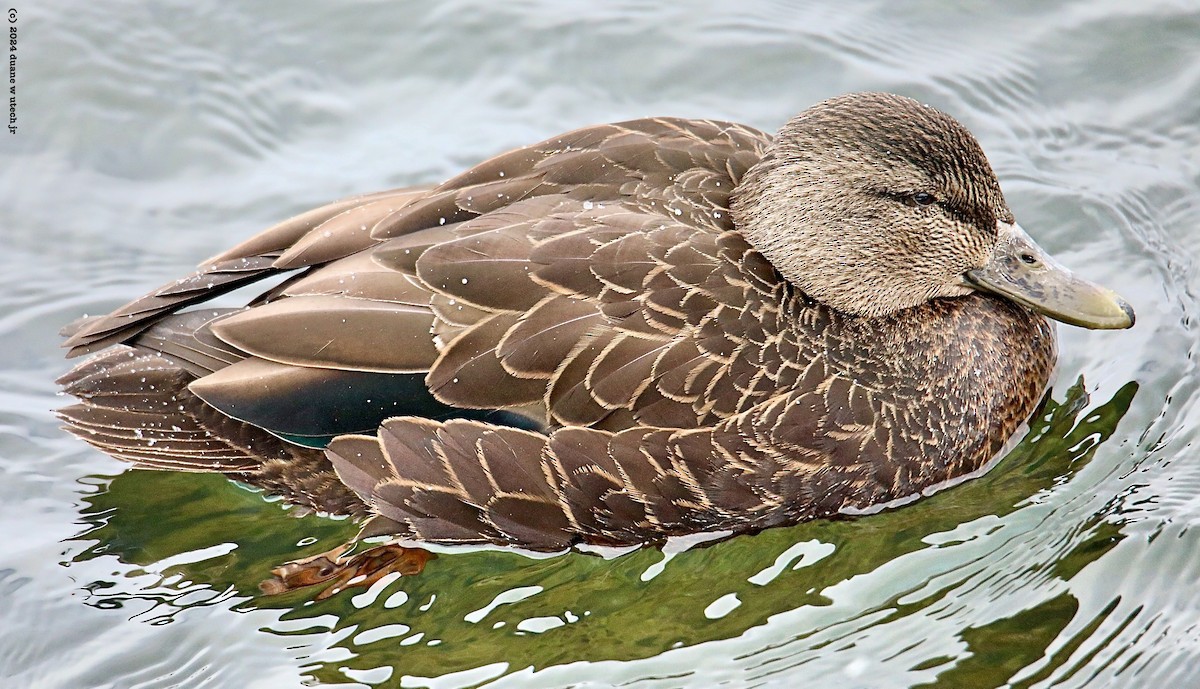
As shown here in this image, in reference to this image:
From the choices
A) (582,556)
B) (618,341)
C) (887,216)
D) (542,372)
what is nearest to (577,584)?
(582,556)

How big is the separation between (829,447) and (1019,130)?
3488mm

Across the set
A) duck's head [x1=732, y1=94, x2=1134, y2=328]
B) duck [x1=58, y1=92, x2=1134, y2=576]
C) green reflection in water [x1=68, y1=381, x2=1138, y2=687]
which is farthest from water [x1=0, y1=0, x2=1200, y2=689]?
duck's head [x1=732, y1=94, x2=1134, y2=328]

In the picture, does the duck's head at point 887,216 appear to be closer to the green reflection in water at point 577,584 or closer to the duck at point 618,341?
the duck at point 618,341

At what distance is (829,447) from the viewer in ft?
19.7

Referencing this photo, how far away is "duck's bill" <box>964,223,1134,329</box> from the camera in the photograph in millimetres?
6375

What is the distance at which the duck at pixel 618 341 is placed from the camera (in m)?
5.84

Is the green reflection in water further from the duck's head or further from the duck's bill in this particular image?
the duck's head

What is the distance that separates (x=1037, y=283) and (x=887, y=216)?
0.80 meters

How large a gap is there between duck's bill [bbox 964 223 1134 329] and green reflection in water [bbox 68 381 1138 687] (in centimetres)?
74

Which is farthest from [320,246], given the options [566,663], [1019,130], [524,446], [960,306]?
[1019,130]

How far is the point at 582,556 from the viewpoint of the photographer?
629cm

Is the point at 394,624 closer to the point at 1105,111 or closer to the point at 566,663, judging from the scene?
the point at 566,663

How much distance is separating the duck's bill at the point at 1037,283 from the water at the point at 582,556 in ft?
2.39

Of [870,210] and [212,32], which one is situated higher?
[212,32]
